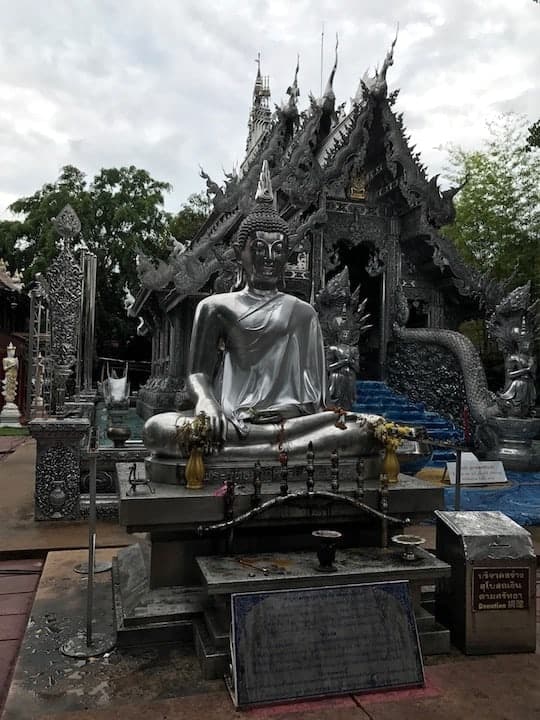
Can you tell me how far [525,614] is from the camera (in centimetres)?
355

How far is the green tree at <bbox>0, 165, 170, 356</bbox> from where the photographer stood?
25.1 meters

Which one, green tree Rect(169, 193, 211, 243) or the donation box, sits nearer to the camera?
the donation box

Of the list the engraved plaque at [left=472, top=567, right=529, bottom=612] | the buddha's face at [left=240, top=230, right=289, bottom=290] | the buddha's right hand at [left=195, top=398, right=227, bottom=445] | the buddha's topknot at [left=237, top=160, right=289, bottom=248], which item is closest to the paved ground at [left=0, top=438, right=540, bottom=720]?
the engraved plaque at [left=472, top=567, right=529, bottom=612]

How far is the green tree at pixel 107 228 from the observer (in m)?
25.1

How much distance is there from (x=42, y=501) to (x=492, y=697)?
4.75m

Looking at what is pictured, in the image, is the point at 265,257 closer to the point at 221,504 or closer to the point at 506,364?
the point at 221,504

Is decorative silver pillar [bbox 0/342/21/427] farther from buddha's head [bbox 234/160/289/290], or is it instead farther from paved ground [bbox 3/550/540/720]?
paved ground [bbox 3/550/540/720]

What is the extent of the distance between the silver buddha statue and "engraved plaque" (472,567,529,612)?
1179 mm

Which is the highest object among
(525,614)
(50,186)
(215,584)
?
(50,186)

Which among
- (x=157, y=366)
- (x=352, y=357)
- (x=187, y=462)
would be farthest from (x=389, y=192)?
(x=187, y=462)

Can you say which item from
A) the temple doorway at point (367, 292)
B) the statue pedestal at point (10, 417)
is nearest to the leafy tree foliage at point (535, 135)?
the temple doorway at point (367, 292)

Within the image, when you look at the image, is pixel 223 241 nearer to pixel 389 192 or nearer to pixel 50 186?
pixel 389 192

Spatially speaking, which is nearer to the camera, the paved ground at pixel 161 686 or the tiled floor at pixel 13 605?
the paved ground at pixel 161 686

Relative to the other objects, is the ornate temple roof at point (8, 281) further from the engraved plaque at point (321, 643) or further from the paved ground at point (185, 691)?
the engraved plaque at point (321, 643)
